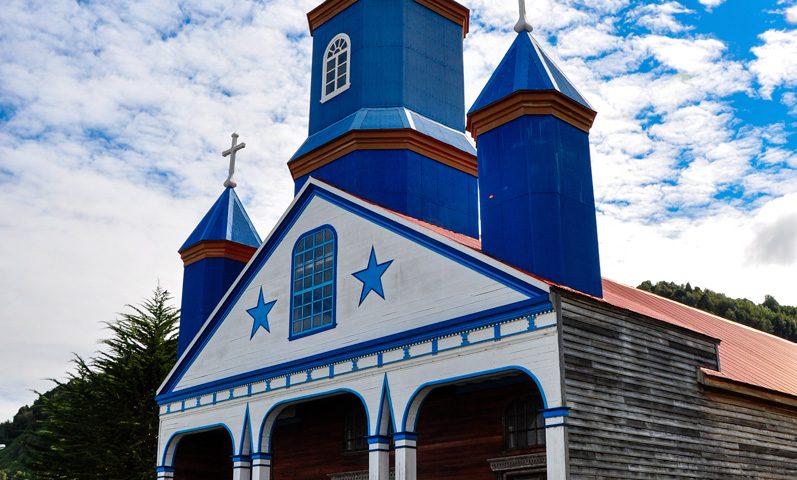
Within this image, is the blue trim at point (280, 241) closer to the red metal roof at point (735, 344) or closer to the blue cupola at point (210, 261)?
the blue cupola at point (210, 261)

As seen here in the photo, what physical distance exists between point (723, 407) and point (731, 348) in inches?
194

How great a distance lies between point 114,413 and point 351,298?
17402 mm

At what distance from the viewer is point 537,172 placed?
15969 millimetres

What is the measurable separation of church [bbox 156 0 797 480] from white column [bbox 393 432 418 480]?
0.11ft

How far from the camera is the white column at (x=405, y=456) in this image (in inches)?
568

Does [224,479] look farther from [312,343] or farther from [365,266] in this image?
[365,266]

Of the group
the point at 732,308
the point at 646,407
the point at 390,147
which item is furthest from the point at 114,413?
the point at 732,308

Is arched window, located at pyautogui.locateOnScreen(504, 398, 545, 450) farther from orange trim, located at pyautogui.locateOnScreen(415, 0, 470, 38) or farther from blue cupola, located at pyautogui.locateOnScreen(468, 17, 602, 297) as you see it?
orange trim, located at pyautogui.locateOnScreen(415, 0, 470, 38)

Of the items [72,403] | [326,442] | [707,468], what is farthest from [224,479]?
[707,468]

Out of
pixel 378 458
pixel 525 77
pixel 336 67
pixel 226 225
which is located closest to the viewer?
pixel 378 458

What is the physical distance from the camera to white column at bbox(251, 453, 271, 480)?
17766 mm

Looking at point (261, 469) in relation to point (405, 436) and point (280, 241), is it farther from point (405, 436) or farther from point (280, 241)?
point (280, 241)

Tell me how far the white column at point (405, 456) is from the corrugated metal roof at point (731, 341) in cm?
373

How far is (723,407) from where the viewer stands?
15789 millimetres
